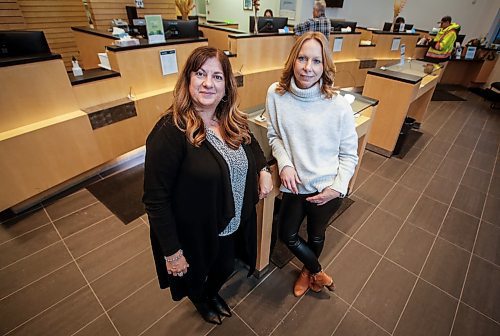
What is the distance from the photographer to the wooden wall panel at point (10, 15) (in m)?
3.93

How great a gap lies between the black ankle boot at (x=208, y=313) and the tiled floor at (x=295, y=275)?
0.15 ft

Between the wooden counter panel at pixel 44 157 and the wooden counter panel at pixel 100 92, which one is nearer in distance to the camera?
the wooden counter panel at pixel 44 157

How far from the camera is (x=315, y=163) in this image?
4.30 feet

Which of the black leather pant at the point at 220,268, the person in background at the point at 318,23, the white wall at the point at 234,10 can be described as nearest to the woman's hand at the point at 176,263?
the black leather pant at the point at 220,268

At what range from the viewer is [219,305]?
160 centimetres

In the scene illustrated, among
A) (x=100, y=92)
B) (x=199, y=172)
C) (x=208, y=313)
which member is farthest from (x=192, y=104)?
(x=100, y=92)

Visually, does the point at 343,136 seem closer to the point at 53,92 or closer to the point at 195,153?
the point at 195,153

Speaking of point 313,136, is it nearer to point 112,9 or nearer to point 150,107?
point 150,107

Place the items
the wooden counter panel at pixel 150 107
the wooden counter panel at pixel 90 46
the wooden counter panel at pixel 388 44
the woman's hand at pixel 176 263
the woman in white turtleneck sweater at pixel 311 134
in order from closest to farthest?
the woman's hand at pixel 176 263 < the woman in white turtleneck sweater at pixel 311 134 < the wooden counter panel at pixel 150 107 < the wooden counter panel at pixel 90 46 < the wooden counter panel at pixel 388 44

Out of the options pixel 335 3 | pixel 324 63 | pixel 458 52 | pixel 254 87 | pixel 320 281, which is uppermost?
pixel 335 3

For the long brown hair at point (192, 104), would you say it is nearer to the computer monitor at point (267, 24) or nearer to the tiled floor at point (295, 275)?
the tiled floor at point (295, 275)

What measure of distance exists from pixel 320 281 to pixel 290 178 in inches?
32.0

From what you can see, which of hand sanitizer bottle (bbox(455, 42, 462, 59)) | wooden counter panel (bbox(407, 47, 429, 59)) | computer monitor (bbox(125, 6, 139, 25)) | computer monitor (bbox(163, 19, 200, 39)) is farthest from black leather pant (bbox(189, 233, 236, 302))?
hand sanitizer bottle (bbox(455, 42, 462, 59))

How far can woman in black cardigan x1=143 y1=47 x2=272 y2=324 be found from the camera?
931 millimetres
